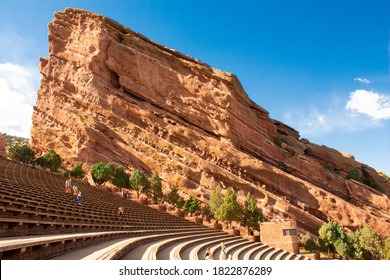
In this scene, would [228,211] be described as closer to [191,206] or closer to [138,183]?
[191,206]

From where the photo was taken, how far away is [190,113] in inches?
2511

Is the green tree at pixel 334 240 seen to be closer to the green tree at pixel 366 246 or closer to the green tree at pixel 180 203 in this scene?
the green tree at pixel 366 246

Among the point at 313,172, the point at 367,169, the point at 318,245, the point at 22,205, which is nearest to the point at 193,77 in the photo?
the point at 313,172

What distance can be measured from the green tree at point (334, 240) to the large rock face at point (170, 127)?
21.0ft

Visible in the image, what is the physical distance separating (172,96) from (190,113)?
5.39 meters

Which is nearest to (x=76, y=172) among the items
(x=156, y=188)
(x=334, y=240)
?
(x=156, y=188)

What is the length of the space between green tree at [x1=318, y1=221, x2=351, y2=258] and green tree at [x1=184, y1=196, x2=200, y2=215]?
18313 mm

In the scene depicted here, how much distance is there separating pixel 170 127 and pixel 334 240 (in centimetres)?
3356

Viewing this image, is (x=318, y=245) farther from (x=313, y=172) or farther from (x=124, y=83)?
(x=124, y=83)

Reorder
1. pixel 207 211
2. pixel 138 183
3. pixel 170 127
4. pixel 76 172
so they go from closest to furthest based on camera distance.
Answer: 1. pixel 76 172
2. pixel 138 183
3. pixel 207 211
4. pixel 170 127

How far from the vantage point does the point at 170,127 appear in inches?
2354

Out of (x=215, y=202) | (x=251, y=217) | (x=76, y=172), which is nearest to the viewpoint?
(x=251, y=217)

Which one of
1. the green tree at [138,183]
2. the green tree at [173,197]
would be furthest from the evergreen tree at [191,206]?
the green tree at [138,183]

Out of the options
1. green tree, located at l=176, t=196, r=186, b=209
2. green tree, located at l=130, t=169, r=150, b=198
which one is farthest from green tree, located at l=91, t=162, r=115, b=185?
green tree, located at l=176, t=196, r=186, b=209
